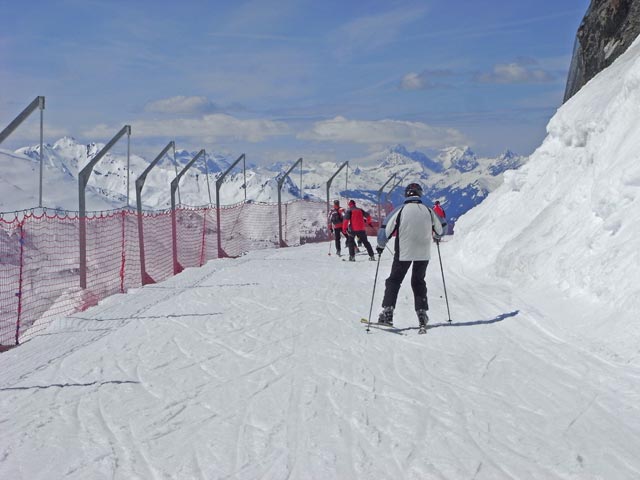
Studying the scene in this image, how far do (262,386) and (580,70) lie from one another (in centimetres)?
1968

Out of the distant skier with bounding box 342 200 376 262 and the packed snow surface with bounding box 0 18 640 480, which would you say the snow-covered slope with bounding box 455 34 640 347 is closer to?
the packed snow surface with bounding box 0 18 640 480

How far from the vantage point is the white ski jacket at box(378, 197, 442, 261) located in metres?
8.68

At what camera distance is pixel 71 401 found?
232 inches

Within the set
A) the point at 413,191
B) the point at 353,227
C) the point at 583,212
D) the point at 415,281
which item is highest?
the point at 413,191

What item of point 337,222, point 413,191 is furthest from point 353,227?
point 413,191

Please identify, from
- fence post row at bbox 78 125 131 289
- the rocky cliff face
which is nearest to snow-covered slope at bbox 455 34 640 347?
the rocky cliff face

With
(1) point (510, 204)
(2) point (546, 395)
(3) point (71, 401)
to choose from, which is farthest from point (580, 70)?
(3) point (71, 401)

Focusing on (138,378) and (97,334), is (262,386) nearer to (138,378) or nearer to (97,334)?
(138,378)

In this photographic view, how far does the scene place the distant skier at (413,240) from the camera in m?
8.68

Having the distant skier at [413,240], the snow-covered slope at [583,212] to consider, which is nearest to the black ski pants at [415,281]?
the distant skier at [413,240]

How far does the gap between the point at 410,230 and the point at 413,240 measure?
0.41 feet

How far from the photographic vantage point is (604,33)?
2025 centimetres

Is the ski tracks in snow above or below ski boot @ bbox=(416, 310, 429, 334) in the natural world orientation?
below

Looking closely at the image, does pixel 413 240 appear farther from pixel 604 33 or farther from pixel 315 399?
pixel 604 33
